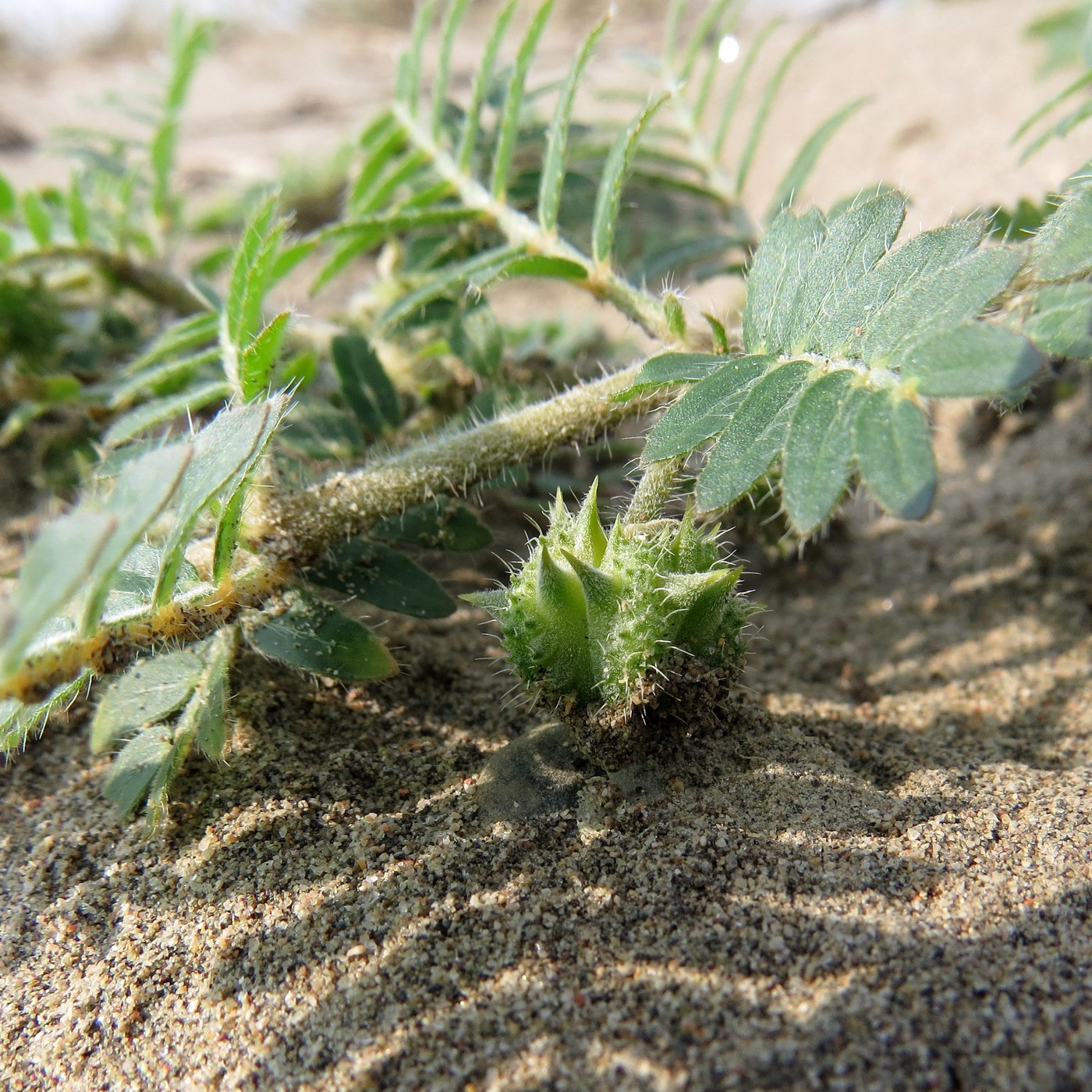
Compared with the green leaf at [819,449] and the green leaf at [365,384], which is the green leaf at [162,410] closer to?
the green leaf at [365,384]

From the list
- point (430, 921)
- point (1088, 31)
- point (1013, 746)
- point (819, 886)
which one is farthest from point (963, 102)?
point (430, 921)

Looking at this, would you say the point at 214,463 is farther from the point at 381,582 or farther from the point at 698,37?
the point at 698,37

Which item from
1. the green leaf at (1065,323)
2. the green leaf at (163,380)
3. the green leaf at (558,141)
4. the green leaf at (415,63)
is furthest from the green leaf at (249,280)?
the green leaf at (1065,323)

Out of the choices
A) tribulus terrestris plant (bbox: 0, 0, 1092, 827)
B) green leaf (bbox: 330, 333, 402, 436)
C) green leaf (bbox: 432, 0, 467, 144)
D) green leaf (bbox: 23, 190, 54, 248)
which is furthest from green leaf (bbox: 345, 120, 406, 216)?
green leaf (bbox: 23, 190, 54, 248)

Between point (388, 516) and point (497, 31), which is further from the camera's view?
point (497, 31)

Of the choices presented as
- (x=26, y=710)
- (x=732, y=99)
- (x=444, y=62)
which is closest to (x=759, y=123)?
(x=732, y=99)

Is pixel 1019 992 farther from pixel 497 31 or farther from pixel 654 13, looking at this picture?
pixel 654 13
